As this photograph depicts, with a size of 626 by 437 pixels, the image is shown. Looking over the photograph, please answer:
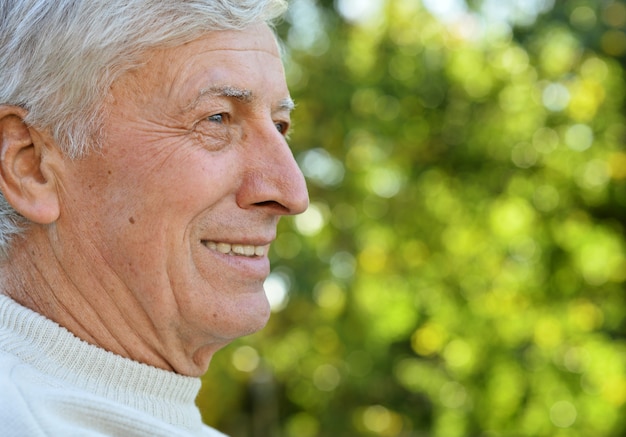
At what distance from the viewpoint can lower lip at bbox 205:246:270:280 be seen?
5.61 ft

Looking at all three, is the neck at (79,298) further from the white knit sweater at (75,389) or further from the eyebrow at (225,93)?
the eyebrow at (225,93)

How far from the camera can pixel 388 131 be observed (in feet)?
22.4

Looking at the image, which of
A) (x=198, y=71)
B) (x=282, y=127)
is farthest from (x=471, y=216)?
(x=198, y=71)

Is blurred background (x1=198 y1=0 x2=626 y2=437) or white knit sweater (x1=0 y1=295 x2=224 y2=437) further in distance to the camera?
blurred background (x1=198 y1=0 x2=626 y2=437)

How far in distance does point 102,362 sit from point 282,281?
4487 mm

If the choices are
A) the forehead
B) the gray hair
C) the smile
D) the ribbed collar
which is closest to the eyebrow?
the forehead

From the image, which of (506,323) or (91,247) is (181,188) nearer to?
(91,247)

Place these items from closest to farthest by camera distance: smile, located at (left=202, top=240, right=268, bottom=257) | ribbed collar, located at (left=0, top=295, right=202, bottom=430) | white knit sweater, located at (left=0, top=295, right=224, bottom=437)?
white knit sweater, located at (left=0, top=295, right=224, bottom=437), ribbed collar, located at (left=0, top=295, right=202, bottom=430), smile, located at (left=202, top=240, right=268, bottom=257)

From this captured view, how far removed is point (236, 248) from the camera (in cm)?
174

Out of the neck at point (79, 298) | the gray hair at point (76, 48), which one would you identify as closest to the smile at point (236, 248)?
the neck at point (79, 298)

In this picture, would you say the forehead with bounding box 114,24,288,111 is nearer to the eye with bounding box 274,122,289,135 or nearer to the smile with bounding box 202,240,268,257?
the eye with bounding box 274,122,289,135

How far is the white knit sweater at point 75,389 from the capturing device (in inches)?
56.2

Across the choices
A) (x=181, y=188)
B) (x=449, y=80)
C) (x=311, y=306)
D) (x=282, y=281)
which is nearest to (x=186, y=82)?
(x=181, y=188)

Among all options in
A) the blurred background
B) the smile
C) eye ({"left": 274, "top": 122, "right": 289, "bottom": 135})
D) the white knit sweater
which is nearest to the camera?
the white knit sweater
